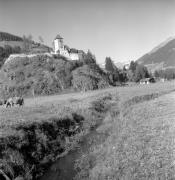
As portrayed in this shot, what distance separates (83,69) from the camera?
12975cm

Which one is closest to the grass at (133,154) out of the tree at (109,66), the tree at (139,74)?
the tree at (139,74)

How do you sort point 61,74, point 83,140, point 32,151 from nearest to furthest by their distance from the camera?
point 32,151, point 83,140, point 61,74

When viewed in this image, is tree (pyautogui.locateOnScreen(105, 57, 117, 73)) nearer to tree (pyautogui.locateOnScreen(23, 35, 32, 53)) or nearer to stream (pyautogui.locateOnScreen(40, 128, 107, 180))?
tree (pyautogui.locateOnScreen(23, 35, 32, 53))

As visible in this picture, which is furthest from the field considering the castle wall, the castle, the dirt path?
the castle

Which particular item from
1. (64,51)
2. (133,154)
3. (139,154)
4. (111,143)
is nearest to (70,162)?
(111,143)

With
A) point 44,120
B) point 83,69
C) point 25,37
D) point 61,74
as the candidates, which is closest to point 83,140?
point 44,120

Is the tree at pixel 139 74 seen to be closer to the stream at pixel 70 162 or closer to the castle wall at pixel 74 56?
the castle wall at pixel 74 56

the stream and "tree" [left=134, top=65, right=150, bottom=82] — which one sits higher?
"tree" [left=134, top=65, right=150, bottom=82]

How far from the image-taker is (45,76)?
392 feet

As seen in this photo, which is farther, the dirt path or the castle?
the castle

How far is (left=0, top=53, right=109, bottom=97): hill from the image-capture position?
111 metres

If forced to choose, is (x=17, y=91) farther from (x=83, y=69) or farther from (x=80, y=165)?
(x=80, y=165)

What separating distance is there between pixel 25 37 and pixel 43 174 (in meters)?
174

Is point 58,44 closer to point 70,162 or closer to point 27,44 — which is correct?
point 27,44
